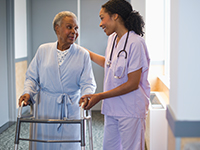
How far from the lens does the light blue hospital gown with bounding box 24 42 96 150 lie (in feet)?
6.75

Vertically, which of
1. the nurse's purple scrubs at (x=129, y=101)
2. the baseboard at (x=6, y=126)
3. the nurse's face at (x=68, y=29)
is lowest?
the baseboard at (x=6, y=126)

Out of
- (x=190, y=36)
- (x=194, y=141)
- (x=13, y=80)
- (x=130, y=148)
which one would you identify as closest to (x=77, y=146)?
(x=130, y=148)

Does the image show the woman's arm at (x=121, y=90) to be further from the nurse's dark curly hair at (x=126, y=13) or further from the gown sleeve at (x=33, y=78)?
the gown sleeve at (x=33, y=78)

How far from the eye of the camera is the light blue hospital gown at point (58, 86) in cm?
206

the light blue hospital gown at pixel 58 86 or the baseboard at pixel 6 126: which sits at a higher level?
the light blue hospital gown at pixel 58 86

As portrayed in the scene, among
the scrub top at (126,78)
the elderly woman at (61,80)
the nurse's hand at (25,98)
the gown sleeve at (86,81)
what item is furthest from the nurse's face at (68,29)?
the nurse's hand at (25,98)

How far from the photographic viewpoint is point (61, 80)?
6.76 ft

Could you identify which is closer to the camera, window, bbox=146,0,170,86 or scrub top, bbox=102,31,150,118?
scrub top, bbox=102,31,150,118

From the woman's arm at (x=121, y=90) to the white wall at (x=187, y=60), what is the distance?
0.61m

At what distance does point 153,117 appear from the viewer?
266cm

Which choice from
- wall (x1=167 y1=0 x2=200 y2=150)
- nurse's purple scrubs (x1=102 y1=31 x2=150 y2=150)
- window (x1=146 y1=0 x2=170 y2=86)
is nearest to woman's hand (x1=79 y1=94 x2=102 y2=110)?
nurse's purple scrubs (x1=102 y1=31 x2=150 y2=150)

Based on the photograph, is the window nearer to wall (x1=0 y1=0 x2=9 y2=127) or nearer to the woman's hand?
wall (x1=0 y1=0 x2=9 y2=127)

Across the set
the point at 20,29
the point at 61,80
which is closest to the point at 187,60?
the point at 61,80

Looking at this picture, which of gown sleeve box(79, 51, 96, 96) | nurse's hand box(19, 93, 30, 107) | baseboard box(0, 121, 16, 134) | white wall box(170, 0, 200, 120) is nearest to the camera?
white wall box(170, 0, 200, 120)
